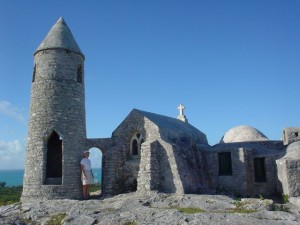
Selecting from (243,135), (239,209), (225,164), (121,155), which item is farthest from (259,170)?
(121,155)

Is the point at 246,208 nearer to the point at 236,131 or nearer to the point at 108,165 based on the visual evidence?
the point at 108,165

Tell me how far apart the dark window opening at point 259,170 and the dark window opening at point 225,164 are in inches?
69.2

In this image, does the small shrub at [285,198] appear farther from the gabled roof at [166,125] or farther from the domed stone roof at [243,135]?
the domed stone roof at [243,135]

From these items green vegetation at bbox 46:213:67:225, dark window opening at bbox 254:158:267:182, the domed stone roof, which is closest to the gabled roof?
the domed stone roof

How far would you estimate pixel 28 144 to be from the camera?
21.0 meters

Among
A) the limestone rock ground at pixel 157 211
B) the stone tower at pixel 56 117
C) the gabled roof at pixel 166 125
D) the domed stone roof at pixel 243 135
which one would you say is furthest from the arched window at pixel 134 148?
the domed stone roof at pixel 243 135

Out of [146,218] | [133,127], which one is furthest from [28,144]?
[146,218]

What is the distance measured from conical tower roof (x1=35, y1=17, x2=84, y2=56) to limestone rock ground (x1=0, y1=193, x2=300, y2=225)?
9.45 metres

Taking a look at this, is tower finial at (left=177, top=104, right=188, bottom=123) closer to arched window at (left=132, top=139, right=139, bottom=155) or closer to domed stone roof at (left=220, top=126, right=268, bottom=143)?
domed stone roof at (left=220, top=126, right=268, bottom=143)

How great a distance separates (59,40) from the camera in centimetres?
2172

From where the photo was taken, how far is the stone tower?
798 inches

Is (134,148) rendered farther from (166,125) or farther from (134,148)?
(166,125)

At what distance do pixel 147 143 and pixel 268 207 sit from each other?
7883 mm

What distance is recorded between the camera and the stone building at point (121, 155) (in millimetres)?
20188
